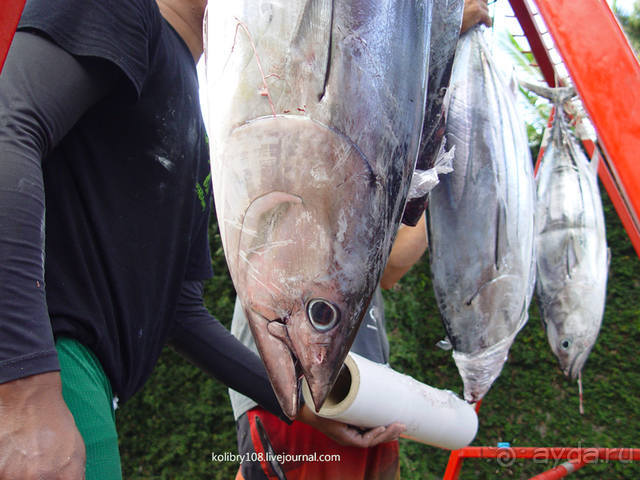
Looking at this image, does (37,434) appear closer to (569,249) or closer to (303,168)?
(303,168)

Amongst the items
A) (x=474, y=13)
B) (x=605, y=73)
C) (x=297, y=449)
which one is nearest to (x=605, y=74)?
(x=605, y=73)

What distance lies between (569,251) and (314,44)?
4.32 feet

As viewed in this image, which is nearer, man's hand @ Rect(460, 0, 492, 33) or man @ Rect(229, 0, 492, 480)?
man's hand @ Rect(460, 0, 492, 33)

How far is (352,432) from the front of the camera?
1394mm

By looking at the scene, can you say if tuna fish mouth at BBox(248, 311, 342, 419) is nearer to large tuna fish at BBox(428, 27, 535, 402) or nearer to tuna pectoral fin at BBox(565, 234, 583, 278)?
large tuna fish at BBox(428, 27, 535, 402)

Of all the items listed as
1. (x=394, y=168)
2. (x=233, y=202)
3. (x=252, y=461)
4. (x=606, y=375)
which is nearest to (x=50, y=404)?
(x=233, y=202)

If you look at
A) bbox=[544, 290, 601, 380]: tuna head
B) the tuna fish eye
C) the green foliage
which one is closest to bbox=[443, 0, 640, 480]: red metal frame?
bbox=[544, 290, 601, 380]: tuna head

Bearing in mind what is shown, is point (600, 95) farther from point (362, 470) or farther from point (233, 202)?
point (362, 470)

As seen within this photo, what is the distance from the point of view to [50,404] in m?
0.57

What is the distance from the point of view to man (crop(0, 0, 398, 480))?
0.56 m

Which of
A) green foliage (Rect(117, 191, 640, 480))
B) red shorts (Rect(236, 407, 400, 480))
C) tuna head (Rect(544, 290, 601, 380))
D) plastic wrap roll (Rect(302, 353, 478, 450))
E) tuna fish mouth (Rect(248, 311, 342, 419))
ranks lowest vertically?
green foliage (Rect(117, 191, 640, 480))

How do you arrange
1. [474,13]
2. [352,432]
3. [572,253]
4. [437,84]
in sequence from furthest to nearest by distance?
[572,253] → [352,432] → [474,13] → [437,84]

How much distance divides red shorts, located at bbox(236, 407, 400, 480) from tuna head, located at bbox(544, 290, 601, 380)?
0.65 meters

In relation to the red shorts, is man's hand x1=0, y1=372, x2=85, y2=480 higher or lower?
higher
